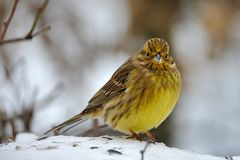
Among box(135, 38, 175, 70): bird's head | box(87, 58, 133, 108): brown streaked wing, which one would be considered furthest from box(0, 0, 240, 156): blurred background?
box(135, 38, 175, 70): bird's head

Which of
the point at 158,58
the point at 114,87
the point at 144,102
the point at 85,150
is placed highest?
the point at 158,58

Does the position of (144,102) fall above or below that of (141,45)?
below

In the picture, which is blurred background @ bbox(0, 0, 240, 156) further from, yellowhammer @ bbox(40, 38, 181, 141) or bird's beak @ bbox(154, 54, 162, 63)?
bird's beak @ bbox(154, 54, 162, 63)

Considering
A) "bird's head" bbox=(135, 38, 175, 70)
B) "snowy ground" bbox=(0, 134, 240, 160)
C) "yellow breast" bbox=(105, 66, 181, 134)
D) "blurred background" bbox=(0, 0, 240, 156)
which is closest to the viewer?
"snowy ground" bbox=(0, 134, 240, 160)

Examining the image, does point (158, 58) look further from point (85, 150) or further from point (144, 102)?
point (85, 150)

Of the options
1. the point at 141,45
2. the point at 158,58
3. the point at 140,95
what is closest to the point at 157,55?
the point at 158,58

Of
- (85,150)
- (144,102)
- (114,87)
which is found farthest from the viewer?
(114,87)

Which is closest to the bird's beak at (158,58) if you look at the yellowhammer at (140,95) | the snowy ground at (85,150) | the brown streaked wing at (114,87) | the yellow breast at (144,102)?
the yellowhammer at (140,95)
